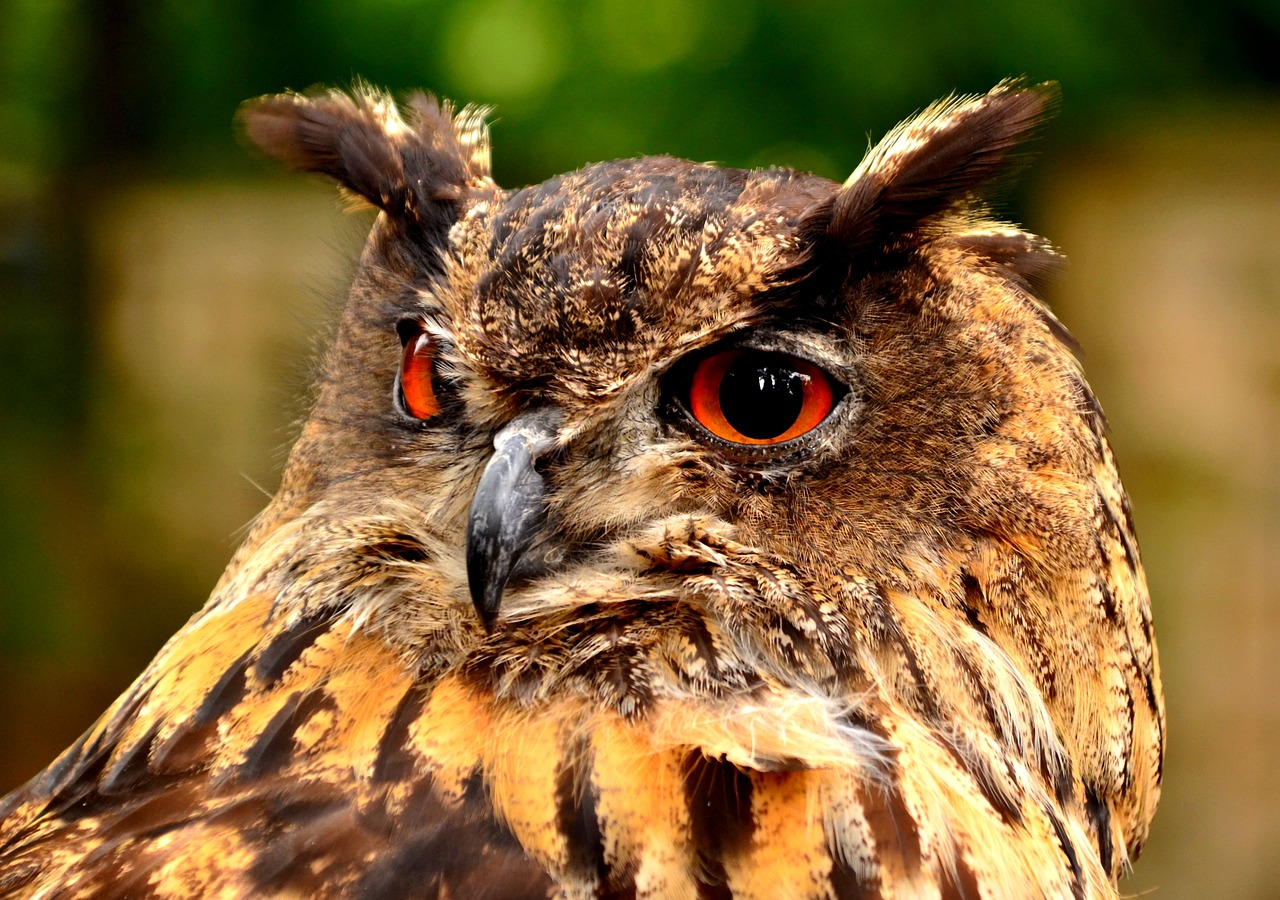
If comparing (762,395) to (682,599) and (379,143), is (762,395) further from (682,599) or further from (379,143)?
(379,143)

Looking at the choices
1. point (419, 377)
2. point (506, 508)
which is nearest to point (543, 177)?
point (419, 377)

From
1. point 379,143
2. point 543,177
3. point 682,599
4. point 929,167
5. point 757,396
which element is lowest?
point 682,599

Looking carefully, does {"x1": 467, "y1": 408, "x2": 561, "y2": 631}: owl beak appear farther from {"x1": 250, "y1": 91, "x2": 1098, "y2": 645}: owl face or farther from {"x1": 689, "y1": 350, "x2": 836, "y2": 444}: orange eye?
{"x1": 689, "y1": 350, "x2": 836, "y2": 444}: orange eye

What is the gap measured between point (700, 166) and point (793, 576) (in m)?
0.45

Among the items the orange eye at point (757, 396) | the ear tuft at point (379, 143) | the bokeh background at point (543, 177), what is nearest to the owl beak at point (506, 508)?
A: the orange eye at point (757, 396)

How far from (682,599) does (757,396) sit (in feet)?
0.64

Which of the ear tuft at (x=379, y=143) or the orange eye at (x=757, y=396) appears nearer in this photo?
the orange eye at (x=757, y=396)

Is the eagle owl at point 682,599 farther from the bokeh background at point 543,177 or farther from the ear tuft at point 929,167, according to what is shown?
the bokeh background at point 543,177

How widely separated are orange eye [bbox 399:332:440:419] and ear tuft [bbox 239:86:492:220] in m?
0.14

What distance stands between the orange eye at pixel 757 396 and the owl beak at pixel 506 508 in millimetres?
141

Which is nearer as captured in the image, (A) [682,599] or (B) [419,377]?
(A) [682,599]

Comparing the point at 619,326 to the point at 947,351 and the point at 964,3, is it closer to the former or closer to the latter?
the point at 947,351

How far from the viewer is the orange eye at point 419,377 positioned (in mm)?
1264

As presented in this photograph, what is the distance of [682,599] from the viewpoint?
1.10 meters
